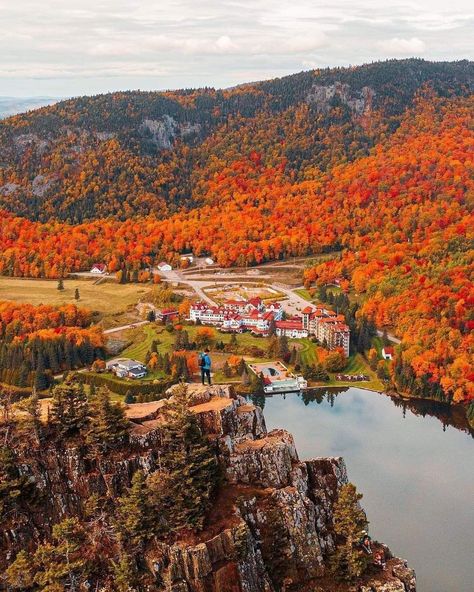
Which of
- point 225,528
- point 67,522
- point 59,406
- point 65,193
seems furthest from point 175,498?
point 65,193

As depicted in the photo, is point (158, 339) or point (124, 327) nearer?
point (158, 339)

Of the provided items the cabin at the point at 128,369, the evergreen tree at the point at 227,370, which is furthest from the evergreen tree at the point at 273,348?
the cabin at the point at 128,369

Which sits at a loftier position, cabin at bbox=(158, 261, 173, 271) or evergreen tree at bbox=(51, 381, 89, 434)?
evergreen tree at bbox=(51, 381, 89, 434)

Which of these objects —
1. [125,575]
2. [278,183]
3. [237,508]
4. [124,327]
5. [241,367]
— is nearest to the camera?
[125,575]

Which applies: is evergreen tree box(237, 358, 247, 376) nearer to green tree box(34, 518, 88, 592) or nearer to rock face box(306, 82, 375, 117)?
green tree box(34, 518, 88, 592)

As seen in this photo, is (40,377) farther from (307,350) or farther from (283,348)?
(307,350)

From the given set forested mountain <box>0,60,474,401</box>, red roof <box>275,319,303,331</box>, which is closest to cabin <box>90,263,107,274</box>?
forested mountain <box>0,60,474,401</box>

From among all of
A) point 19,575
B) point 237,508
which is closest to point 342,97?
point 237,508
